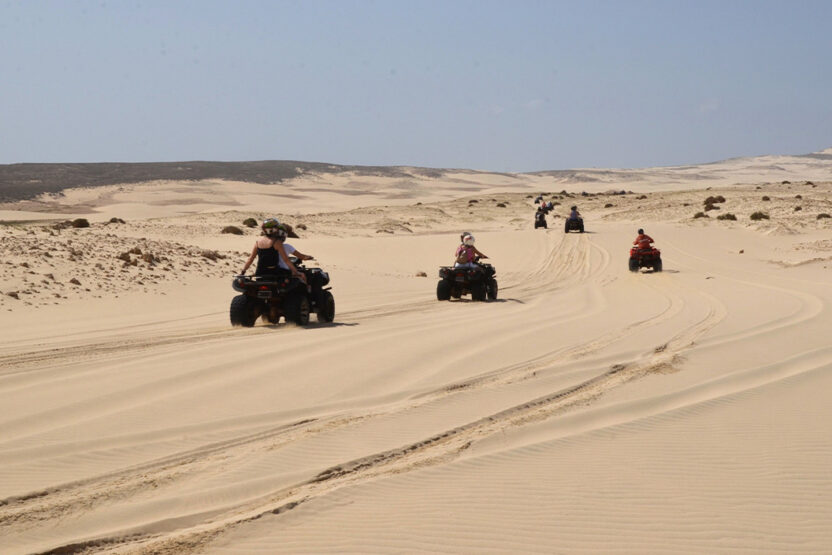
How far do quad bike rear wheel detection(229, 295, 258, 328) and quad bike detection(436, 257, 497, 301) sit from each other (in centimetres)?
516

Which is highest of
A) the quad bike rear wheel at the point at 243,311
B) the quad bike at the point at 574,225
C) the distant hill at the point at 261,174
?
the distant hill at the point at 261,174

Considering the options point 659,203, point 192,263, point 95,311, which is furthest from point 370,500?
point 659,203

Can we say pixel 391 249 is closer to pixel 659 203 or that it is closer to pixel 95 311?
pixel 95 311

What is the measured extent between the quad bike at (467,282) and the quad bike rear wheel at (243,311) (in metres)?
5.16

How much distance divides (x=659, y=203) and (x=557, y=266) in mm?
28737

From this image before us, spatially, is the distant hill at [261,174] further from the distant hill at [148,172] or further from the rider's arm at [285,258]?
the rider's arm at [285,258]

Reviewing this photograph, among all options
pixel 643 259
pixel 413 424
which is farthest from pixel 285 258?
pixel 643 259

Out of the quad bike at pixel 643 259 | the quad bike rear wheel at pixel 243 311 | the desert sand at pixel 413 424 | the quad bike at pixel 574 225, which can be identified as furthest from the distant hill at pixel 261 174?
the desert sand at pixel 413 424

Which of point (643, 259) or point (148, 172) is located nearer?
point (643, 259)

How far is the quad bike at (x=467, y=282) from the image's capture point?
680 inches

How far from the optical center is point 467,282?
682 inches

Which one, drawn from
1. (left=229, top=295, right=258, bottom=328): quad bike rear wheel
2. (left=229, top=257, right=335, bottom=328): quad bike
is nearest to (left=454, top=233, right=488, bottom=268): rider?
(left=229, top=257, right=335, bottom=328): quad bike

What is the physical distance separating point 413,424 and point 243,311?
21.1 ft

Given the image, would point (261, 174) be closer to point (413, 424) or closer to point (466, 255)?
point (466, 255)
